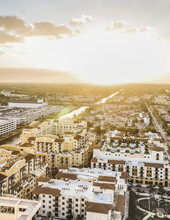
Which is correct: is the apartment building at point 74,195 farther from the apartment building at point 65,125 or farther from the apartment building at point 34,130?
the apartment building at point 65,125

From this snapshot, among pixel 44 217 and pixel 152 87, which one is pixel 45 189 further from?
pixel 152 87

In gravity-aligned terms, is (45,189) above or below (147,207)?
above

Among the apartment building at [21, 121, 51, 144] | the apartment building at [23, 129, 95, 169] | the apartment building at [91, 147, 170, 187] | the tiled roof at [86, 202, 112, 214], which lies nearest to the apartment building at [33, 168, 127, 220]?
the tiled roof at [86, 202, 112, 214]

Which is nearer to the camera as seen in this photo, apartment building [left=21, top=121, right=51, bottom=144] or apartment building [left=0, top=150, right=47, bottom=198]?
apartment building [left=0, top=150, right=47, bottom=198]

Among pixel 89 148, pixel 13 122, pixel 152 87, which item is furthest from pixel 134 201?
pixel 152 87

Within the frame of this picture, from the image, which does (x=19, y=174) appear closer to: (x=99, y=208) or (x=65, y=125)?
(x=99, y=208)

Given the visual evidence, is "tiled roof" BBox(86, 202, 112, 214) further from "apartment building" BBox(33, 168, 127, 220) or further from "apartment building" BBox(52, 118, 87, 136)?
"apartment building" BBox(52, 118, 87, 136)

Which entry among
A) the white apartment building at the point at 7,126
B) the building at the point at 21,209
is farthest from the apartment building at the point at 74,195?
the white apartment building at the point at 7,126

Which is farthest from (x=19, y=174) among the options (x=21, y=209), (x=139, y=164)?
(x=139, y=164)
